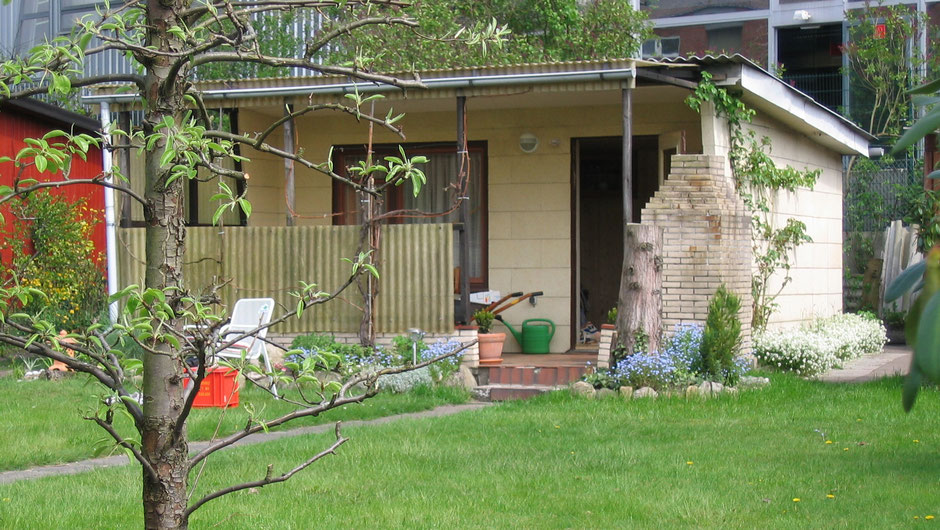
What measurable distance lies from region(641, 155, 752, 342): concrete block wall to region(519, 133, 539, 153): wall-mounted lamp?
2343mm

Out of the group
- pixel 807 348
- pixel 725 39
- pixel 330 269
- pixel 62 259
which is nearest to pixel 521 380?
pixel 330 269

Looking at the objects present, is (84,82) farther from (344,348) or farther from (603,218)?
(603,218)

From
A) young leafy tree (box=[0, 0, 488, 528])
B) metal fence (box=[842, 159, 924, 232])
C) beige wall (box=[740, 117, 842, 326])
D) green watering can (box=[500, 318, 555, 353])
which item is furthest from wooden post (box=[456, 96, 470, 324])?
metal fence (box=[842, 159, 924, 232])

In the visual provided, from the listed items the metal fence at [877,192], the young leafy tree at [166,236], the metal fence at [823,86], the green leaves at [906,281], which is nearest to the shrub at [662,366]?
the young leafy tree at [166,236]

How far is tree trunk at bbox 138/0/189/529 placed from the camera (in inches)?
123

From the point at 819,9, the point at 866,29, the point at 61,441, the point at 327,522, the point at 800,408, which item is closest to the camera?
the point at 327,522

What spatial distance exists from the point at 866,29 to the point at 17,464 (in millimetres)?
18948

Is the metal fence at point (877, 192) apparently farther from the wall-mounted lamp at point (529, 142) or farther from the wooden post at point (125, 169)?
the wooden post at point (125, 169)

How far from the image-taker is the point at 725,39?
23906mm

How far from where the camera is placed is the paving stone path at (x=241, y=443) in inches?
285

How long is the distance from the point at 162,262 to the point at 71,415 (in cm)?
690

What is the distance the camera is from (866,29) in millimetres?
21406

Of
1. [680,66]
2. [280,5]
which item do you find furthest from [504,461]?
[680,66]

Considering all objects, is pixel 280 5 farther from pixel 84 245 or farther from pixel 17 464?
pixel 84 245
